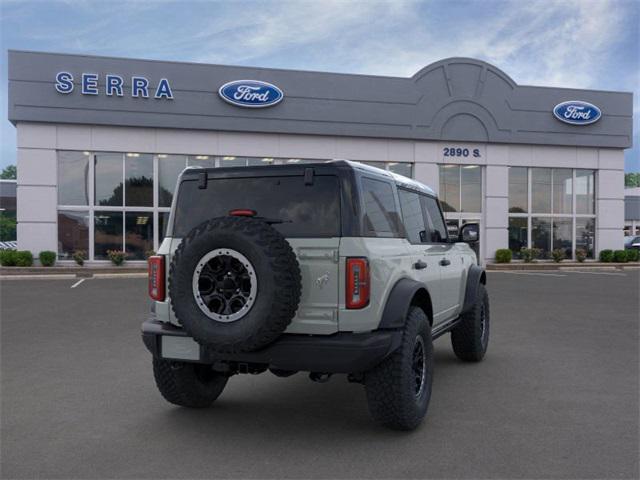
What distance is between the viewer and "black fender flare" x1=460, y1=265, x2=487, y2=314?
6457 mm

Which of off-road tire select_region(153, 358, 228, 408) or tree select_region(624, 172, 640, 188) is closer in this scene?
off-road tire select_region(153, 358, 228, 408)

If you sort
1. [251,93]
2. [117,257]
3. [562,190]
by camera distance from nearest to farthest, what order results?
[117,257]
[251,93]
[562,190]

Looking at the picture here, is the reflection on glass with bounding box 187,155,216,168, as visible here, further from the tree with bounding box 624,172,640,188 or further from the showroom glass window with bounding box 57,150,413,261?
the tree with bounding box 624,172,640,188

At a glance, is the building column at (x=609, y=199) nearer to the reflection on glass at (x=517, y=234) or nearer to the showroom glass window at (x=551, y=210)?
the showroom glass window at (x=551, y=210)

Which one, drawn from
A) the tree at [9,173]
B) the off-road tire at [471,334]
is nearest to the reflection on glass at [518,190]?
the off-road tire at [471,334]

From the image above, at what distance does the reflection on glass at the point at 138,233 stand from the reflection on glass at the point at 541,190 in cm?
1753

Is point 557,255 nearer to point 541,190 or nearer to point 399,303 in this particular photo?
point 541,190

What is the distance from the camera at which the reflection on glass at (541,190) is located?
26984mm

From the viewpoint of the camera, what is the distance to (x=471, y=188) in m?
26.3

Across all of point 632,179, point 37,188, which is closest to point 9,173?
point 37,188

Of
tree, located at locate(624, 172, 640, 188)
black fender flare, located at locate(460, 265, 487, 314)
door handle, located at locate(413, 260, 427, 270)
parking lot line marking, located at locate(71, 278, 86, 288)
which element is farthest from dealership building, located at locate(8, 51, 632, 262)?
tree, located at locate(624, 172, 640, 188)

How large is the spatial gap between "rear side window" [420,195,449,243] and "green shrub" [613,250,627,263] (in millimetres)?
24147

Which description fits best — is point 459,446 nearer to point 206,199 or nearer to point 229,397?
point 229,397

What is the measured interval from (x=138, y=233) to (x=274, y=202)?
65.3 feet
